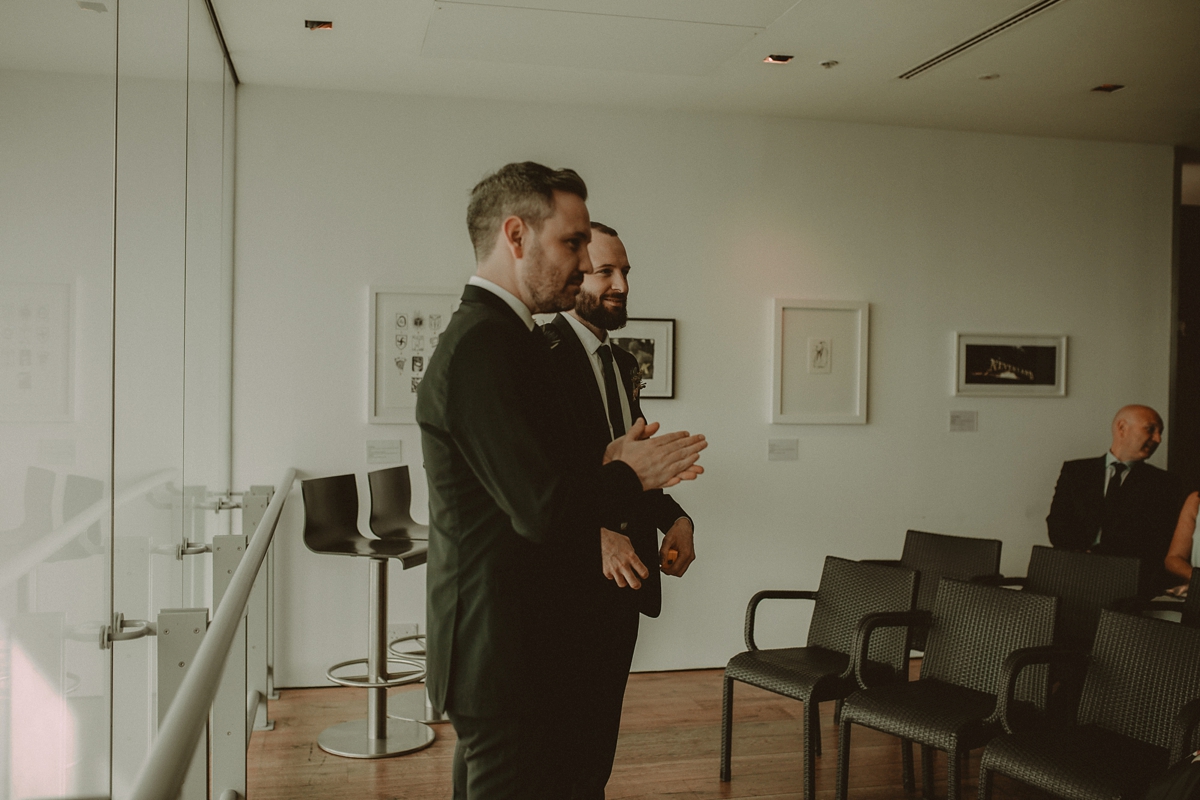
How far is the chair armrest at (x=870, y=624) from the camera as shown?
11.6 ft

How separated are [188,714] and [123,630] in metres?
0.94

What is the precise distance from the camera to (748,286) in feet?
18.1

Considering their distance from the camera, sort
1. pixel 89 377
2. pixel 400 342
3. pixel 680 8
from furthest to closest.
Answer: pixel 400 342
pixel 680 8
pixel 89 377

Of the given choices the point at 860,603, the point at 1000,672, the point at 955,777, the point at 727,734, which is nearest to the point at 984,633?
the point at 1000,672

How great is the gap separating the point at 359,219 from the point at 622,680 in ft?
11.8

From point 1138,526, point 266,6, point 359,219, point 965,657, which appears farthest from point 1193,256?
point 266,6

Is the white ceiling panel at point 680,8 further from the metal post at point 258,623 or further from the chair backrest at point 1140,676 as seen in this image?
the chair backrest at point 1140,676

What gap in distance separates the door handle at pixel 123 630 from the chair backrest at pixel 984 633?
267 cm

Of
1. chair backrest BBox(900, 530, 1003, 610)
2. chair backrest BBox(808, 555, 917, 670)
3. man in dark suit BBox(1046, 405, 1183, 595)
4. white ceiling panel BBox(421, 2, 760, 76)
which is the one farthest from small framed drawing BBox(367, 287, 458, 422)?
man in dark suit BBox(1046, 405, 1183, 595)

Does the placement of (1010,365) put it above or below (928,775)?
above

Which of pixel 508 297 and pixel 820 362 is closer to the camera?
pixel 508 297

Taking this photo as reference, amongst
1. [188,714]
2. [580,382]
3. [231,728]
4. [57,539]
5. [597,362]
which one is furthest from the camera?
[231,728]

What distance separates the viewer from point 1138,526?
4914 mm

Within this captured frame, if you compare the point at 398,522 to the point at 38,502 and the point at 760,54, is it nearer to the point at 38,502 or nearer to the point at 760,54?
the point at 760,54
